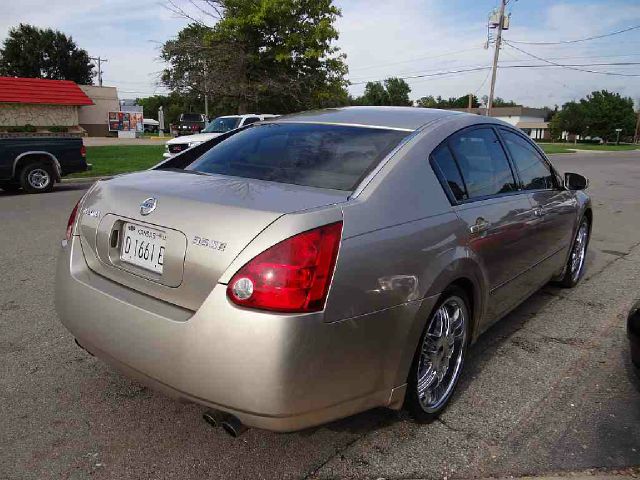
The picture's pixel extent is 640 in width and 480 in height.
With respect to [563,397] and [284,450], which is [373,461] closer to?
[284,450]

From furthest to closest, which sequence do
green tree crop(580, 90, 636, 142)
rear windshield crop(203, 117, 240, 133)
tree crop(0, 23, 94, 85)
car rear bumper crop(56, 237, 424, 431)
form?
1. green tree crop(580, 90, 636, 142)
2. tree crop(0, 23, 94, 85)
3. rear windshield crop(203, 117, 240, 133)
4. car rear bumper crop(56, 237, 424, 431)

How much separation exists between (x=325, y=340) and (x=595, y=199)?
12.5 m

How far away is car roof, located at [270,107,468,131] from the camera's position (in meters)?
3.15

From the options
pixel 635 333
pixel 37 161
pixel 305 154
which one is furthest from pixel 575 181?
pixel 37 161

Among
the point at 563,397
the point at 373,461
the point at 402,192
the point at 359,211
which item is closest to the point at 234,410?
the point at 373,461

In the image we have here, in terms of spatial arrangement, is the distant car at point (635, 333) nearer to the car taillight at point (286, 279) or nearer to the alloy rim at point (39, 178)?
the car taillight at point (286, 279)

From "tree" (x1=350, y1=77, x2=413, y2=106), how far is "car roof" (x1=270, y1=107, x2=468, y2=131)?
82.7 m

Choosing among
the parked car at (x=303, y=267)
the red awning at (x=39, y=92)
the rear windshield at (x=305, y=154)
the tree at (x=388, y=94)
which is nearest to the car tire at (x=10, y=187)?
the parked car at (x=303, y=267)

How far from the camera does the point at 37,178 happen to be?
1123 centimetres

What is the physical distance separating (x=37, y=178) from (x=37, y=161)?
0.35m

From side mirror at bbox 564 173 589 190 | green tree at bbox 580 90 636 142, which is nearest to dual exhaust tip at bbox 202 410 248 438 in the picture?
side mirror at bbox 564 173 589 190

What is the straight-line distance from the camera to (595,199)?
41.9 feet

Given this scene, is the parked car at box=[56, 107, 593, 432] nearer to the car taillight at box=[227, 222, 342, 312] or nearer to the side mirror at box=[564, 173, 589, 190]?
the car taillight at box=[227, 222, 342, 312]

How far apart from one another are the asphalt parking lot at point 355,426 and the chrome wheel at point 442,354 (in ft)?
0.41
